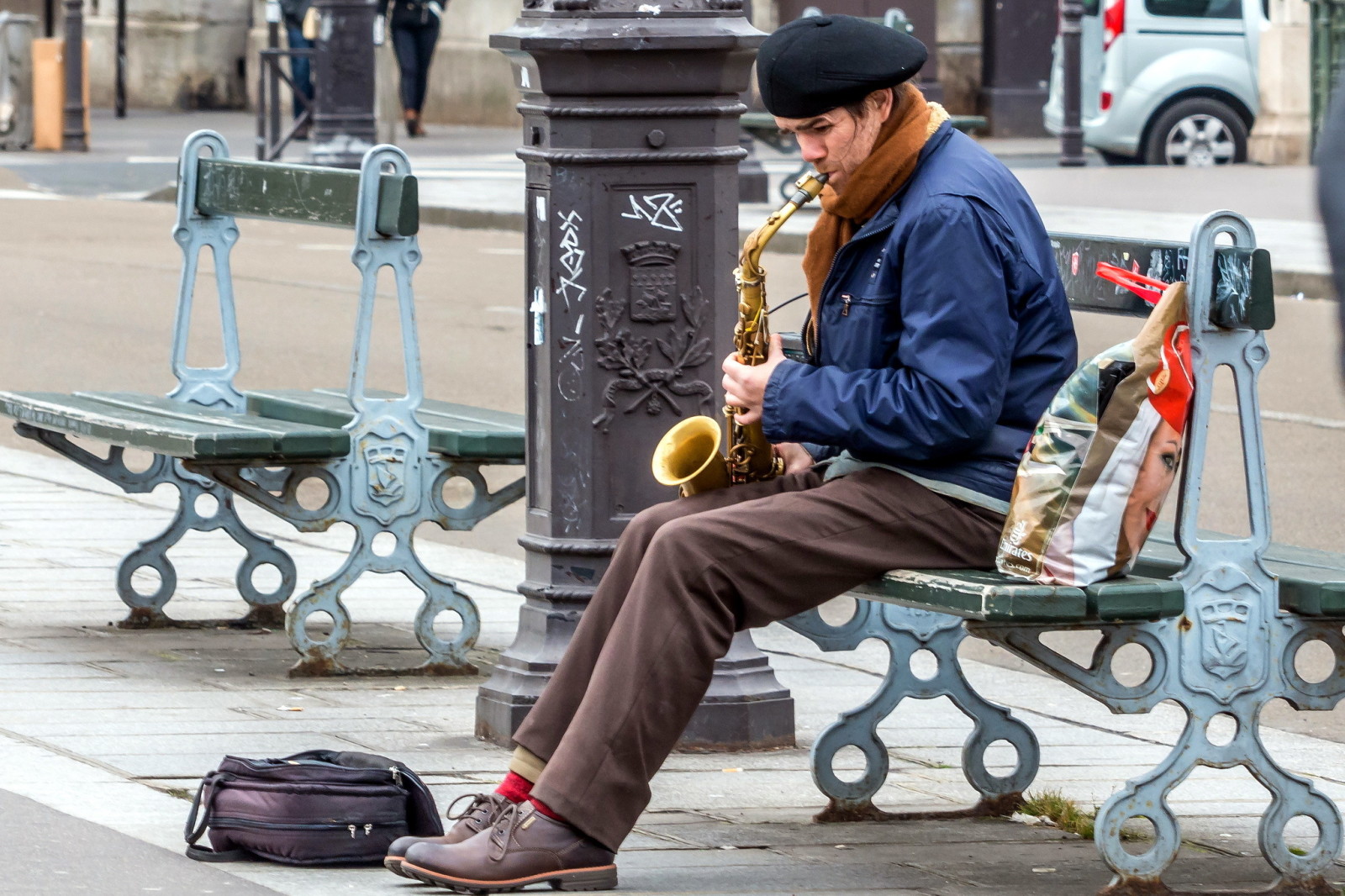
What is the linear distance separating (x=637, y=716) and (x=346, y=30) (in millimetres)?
16208

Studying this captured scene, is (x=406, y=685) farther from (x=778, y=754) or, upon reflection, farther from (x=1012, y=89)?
(x=1012, y=89)

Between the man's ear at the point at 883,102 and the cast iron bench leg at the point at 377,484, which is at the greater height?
the man's ear at the point at 883,102

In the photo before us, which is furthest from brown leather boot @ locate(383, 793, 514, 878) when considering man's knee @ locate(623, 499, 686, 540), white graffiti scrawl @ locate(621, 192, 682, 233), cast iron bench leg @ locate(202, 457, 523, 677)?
cast iron bench leg @ locate(202, 457, 523, 677)

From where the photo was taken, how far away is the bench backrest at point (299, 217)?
578 cm

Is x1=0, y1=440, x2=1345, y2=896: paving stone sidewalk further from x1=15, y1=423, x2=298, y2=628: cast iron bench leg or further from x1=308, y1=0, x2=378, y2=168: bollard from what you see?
x1=308, y1=0, x2=378, y2=168: bollard

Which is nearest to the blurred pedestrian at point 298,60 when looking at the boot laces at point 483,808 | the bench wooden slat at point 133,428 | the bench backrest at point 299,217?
the bench backrest at point 299,217

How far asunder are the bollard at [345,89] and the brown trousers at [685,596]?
51.8 feet

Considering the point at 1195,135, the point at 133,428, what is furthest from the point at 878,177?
the point at 1195,135

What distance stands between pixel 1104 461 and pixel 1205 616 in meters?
0.40

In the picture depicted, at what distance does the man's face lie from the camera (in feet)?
13.9

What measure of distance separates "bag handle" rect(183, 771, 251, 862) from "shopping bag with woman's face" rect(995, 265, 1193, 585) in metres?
1.37

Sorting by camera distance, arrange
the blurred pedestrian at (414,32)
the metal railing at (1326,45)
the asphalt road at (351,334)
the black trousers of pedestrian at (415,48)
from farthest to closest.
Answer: the black trousers of pedestrian at (415,48)
the blurred pedestrian at (414,32)
the metal railing at (1326,45)
the asphalt road at (351,334)

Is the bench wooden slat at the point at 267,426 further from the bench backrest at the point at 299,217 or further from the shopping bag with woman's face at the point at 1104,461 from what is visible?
the shopping bag with woman's face at the point at 1104,461

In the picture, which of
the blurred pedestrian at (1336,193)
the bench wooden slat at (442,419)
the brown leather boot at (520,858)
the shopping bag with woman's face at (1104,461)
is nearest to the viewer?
the blurred pedestrian at (1336,193)
